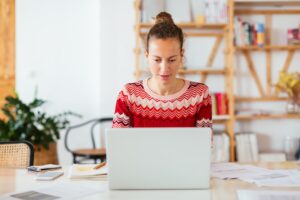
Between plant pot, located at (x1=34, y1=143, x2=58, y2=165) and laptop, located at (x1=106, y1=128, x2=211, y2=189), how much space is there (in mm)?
2375

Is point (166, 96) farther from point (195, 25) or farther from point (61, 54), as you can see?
point (61, 54)

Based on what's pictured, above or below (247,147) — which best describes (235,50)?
above

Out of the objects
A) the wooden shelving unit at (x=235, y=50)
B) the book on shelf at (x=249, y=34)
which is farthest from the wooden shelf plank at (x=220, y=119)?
the book on shelf at (x=249, y=34)

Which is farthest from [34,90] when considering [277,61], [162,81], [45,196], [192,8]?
[45,196]

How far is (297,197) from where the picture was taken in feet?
4.25

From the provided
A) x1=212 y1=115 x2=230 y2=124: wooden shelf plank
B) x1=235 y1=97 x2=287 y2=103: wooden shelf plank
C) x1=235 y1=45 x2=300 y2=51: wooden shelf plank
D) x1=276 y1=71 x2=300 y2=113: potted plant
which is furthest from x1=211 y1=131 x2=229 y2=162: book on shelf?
x1=235 y1=45 x2=300 y2=51: wooden shelf plank

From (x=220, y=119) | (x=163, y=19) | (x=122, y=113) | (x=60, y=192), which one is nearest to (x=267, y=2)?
(x=220, y=119)

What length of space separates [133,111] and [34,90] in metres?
2.92

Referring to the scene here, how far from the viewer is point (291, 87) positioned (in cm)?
418

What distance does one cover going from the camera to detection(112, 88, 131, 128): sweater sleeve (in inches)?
74.0

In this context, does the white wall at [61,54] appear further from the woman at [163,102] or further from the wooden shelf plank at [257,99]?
the woman at [163,102]

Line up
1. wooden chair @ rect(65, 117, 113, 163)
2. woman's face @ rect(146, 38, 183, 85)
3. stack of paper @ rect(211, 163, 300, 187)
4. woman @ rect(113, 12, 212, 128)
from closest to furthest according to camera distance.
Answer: stack of paper @ rect(211, 163, 300, 187) < woman's face @ rect(146, 38, 183, 85) < woman @ rect(113, 12, 212, 128) < wooden chair @ rect(65, 117, 113, 163)

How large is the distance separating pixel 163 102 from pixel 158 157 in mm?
608

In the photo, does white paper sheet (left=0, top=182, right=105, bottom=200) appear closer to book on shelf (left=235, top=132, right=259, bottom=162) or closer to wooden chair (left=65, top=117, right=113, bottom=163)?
wooden chair (left=65, top=117, right=113, bottom=163)
